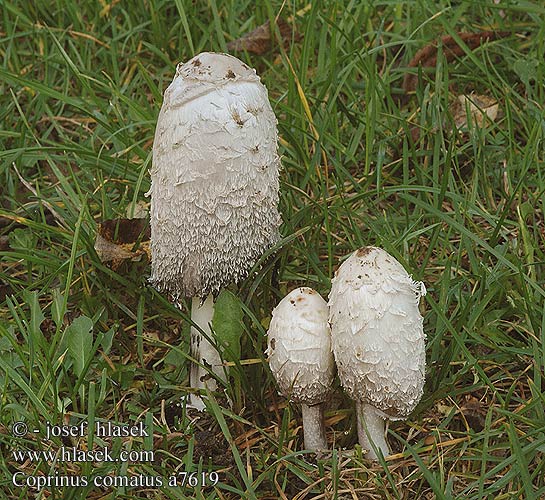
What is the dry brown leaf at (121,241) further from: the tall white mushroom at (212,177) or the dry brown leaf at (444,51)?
the dry brown leaf at (444,51)

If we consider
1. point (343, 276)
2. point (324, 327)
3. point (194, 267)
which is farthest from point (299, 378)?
point (194, 267)

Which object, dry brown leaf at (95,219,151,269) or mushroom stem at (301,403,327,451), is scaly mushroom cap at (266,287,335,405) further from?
dry brown leaf at (95,219,151,269)

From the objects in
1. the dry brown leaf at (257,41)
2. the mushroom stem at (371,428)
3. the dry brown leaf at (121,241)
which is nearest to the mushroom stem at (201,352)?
the dry brown leaf at (121,241)

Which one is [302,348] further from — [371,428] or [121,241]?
[121,241]

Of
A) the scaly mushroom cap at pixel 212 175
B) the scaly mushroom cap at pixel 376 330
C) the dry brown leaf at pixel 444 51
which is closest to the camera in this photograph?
the scaly mushroom cap at pixel 376 330

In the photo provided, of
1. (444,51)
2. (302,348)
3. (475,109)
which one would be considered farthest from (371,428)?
(444,51)

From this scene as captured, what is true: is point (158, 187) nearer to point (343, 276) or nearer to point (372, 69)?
point (343, 276)

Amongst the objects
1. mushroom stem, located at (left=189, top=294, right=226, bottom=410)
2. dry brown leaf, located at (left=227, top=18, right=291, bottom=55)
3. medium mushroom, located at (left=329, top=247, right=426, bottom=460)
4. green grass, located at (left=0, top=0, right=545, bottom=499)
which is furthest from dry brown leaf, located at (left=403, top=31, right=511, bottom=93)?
medium mushroom, located at (left=329, top=247, right=426, bottom=460)
